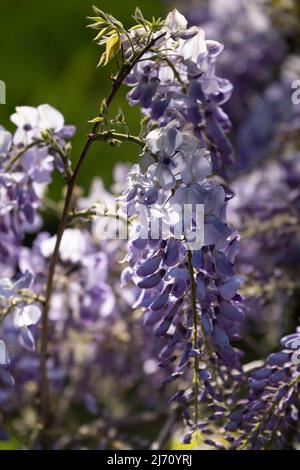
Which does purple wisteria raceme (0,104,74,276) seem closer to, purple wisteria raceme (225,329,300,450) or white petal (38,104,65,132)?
white petal (38,104,65,132)

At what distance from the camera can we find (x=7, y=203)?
2.99ft

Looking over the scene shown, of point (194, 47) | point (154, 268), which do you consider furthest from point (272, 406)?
point (194, 47)

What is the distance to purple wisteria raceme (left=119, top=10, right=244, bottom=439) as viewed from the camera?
72 centimetres

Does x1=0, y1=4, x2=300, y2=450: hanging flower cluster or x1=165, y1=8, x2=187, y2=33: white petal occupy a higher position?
x1=165, y1=8, x2=187, y2=33: white petal

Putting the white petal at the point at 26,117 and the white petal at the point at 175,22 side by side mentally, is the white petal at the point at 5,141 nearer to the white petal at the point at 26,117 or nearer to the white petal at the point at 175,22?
the white petal at the point at 26,117

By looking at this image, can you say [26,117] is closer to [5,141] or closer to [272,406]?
[5,141]

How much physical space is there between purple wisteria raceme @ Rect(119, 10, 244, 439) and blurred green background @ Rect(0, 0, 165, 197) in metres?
1.12

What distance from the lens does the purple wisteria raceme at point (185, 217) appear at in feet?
2.36

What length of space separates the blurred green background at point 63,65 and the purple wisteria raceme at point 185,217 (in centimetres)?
112

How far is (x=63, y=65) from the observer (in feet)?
7.14

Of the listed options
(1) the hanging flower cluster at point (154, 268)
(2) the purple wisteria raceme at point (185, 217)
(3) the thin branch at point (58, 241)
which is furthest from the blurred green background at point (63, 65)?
(2) the purple wisteria raceme at point (185, 217)

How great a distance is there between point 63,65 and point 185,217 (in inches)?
61.0

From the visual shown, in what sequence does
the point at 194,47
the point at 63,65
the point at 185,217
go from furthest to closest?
1. the point at 63,65
2. the point at 194,47
3. the point at 185,217

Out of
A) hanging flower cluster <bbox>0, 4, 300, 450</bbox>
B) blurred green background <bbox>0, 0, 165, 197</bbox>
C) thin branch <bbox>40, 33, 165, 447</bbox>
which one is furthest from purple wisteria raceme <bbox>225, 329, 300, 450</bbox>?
blurred green background <bbox>0, 0, 165, 197</bbox>
